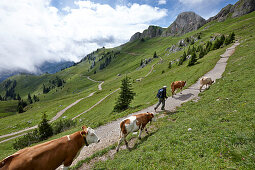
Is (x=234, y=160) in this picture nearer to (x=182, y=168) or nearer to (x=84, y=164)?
(x=182, y=168)

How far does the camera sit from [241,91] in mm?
13523

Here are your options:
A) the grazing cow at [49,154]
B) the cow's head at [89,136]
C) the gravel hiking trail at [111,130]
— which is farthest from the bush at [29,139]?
the cow's head at [89,136]

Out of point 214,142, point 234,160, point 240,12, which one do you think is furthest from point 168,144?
point 240,12

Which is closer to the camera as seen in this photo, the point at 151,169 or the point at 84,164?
the point at 151,169

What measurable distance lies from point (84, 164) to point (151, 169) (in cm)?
656

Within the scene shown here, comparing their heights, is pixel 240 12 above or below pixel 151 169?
above

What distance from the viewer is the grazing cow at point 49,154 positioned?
512 centimetres

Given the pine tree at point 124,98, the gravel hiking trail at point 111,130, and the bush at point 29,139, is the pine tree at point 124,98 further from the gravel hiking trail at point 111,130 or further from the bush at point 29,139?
→ the bush at point 29,139

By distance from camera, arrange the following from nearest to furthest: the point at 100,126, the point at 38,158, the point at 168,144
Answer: the point at 38,158 → the point at 168,144 → the point at 100,126

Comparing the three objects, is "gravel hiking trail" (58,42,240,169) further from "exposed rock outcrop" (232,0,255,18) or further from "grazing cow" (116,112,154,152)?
"exposed rock outcrop" (232,0,255,18)

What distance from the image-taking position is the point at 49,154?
5926 millimetres

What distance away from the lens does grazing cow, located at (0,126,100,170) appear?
5121mm

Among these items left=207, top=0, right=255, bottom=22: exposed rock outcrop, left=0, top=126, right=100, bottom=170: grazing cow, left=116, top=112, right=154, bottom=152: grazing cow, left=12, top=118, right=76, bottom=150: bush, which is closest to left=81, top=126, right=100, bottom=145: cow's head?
left=0, top=126, right=100, bottom=170: grazing cow

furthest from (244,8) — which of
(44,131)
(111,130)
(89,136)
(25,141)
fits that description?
(25,141)
